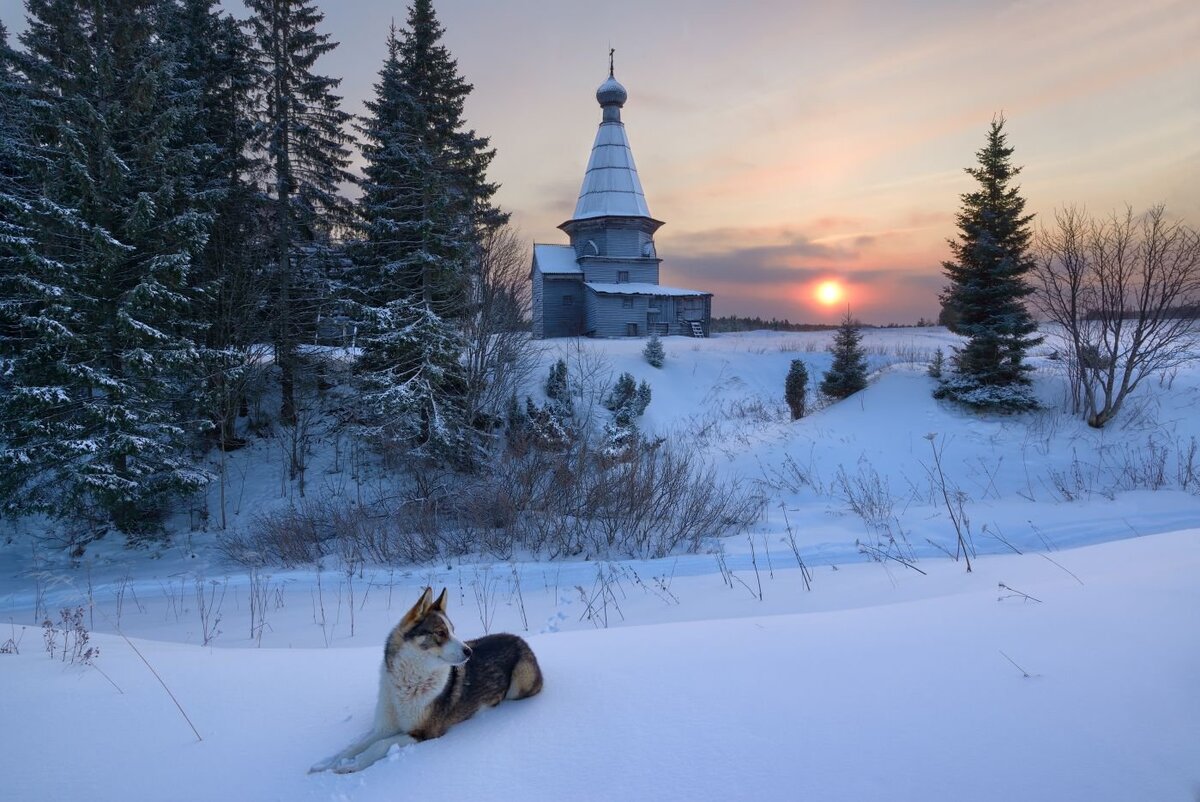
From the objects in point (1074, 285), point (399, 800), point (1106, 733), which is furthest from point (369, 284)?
point (1074, 285)

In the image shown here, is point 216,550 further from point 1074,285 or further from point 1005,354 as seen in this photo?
point 1074,285

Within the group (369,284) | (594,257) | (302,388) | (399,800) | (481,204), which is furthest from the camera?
(594,257)

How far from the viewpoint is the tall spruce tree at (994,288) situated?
17.5 meters

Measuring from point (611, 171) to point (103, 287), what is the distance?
32.4 m

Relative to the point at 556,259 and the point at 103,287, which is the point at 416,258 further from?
the point at 556,259

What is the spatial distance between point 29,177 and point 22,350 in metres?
4.37

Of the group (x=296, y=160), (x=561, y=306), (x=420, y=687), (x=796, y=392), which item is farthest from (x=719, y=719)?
(x=561, y=306)

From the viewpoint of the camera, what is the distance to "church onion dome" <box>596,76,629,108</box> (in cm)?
3969

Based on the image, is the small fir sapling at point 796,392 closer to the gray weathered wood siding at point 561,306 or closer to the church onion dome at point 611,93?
the gray weathered wood siding at point 561,306

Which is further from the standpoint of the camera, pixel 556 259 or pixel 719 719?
pixel 556 259

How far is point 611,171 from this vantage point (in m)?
40.6

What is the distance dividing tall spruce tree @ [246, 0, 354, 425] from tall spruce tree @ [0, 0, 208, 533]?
134 inches

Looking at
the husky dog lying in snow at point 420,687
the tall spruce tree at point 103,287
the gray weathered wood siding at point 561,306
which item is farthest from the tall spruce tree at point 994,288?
the gray weathered wood siding at point 561,306

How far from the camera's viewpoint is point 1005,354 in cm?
1794
